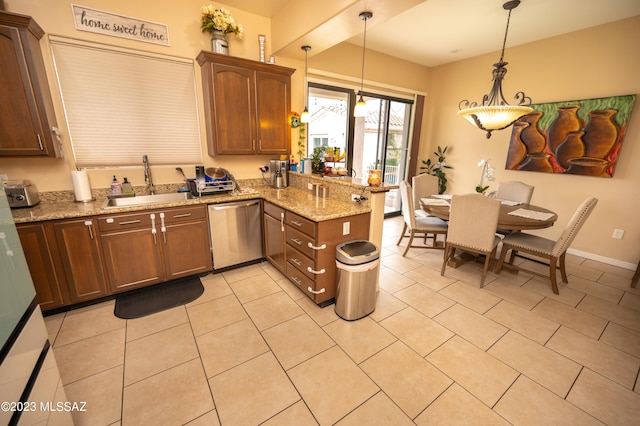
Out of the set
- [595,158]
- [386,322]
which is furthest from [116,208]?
[595,158]

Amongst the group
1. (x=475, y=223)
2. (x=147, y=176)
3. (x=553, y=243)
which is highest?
(x=147, y=176)

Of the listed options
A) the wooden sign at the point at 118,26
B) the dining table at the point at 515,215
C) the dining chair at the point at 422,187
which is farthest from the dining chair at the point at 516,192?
the wooden sign at the point at 118,26

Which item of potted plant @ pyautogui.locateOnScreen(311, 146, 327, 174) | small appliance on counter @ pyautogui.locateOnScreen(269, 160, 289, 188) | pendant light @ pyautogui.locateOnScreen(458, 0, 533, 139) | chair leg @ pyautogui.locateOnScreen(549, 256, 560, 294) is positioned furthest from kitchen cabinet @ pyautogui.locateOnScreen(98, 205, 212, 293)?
chair leg @ pyautogui.locateOnScreen(549, 256, 560, 294)

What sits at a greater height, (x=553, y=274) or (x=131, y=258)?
(x=131, y=258)

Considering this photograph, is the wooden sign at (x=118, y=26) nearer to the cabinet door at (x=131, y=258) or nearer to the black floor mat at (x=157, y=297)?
the cabinet door at (x=131, y=258)

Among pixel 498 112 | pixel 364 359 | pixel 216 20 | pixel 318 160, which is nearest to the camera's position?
pixel 364 359

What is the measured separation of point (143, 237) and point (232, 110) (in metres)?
1.62

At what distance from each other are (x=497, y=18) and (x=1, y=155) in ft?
16.9

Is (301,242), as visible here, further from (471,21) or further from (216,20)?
(471,21)

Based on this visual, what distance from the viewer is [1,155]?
81.4 inches

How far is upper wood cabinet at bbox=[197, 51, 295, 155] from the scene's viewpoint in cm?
279

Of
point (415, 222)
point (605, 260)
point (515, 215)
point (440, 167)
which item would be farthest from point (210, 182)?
point (605, 260)

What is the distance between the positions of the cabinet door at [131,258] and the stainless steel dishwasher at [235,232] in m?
0.55

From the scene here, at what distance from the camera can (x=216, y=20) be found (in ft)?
8.77
